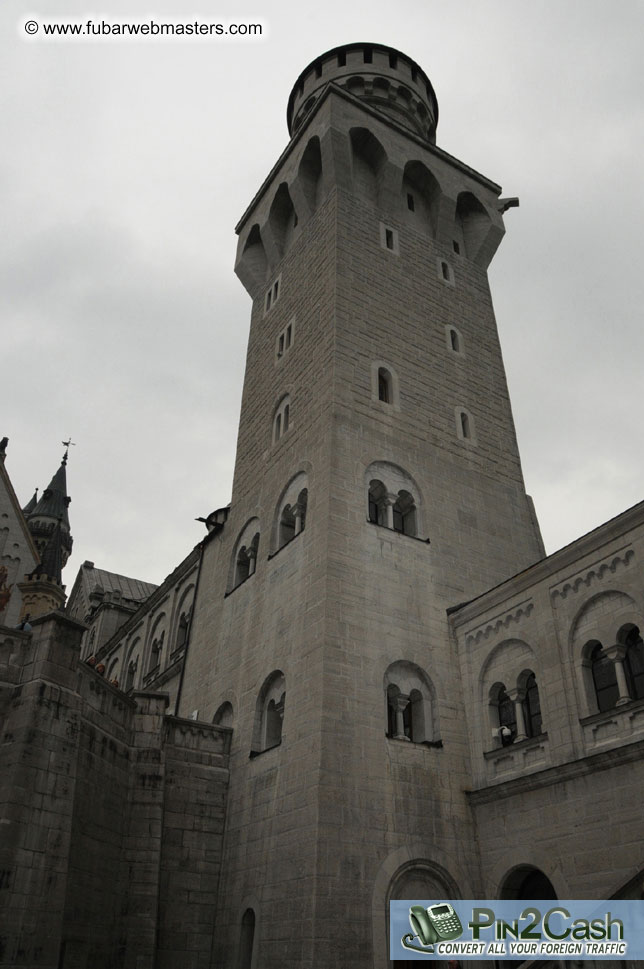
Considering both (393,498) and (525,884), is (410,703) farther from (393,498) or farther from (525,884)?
(393,498)

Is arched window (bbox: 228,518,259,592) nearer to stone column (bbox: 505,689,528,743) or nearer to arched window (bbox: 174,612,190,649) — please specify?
arched window (bbox: 174,612,190,649)

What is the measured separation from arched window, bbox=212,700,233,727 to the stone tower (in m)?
0.09

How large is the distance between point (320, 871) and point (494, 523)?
12.3 meters

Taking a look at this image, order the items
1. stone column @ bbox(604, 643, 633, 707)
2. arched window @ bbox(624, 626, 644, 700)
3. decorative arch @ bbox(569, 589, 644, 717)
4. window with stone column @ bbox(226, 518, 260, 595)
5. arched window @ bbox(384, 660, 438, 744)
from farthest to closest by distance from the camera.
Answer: window with stone column @ bbox(226, 518, 260, 595) → arched window @ bbox(384, 660, 438, 744) → decorative arch @ bbox(569, 589, 644, 717) → arched window @ bbox(624, 626, 644, 700) → stone column @ bbox(604, 643, 633, 707)

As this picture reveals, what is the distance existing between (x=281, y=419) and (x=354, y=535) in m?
7.24

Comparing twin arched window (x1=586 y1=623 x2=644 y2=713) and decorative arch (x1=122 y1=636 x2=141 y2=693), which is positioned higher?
decorative arch (x1=122 y1=636 x2=141 y2=693)

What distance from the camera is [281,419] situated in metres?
26.6

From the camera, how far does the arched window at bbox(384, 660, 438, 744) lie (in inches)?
749

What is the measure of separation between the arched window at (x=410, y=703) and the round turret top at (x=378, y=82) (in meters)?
26.8

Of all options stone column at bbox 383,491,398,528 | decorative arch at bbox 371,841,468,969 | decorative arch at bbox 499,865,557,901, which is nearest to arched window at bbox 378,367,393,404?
stone column at bbox 383,491,398,528

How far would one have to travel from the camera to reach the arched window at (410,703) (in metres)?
19.0

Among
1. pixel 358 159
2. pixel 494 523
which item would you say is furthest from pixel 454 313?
pixel 494 523

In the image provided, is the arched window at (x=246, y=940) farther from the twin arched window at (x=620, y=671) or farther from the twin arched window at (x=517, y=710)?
the twin arched window at (x=620, y=671)

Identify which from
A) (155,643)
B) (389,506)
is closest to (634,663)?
(389,506)
